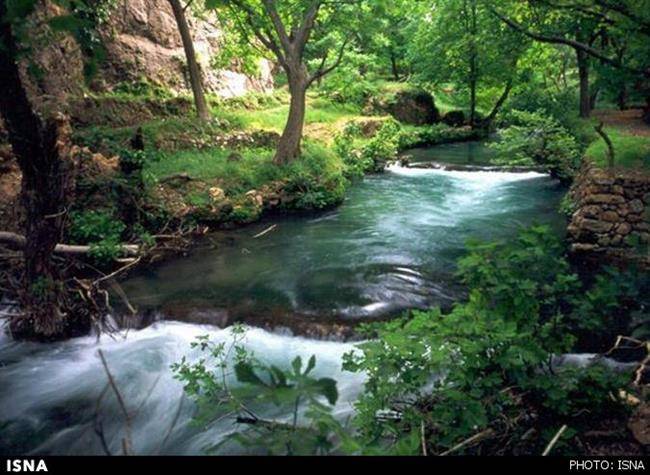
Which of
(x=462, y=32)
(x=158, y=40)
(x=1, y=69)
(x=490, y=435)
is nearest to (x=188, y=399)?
(x=490, y=435)

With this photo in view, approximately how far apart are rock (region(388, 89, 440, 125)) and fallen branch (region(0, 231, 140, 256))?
62.6 feet

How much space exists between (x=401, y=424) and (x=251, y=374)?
1820mm

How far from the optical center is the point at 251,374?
1.95 meters

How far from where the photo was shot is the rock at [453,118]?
84.2 ft

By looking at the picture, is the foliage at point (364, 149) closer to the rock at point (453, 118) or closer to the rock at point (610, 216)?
the rock at point (453, 118)

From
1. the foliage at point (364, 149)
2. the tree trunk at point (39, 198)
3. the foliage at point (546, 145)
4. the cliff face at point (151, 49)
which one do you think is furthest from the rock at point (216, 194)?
the foliage at point (546, 145)

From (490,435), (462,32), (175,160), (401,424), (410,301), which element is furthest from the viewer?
(462,32)

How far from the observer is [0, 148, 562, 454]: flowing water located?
4.42m

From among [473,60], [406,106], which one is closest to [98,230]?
[406,106]

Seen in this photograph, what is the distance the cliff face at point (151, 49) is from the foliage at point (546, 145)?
983 centimetres

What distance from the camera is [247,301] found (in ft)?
22.1

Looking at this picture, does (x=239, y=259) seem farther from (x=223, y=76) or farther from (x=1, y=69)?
(x=223, y=76)

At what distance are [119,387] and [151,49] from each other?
531 inches

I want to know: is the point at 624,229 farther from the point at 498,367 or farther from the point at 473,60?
the point at 473,60
